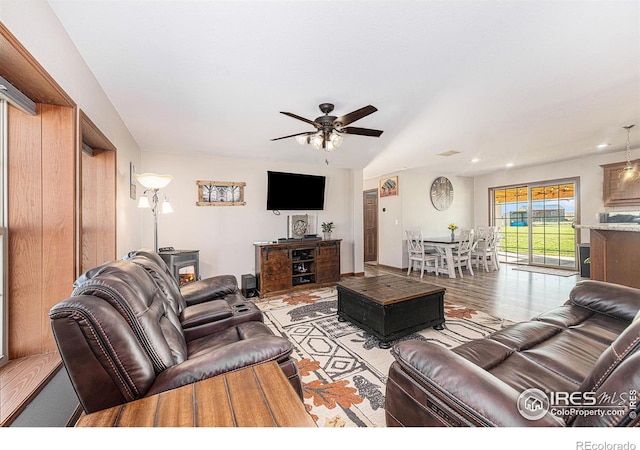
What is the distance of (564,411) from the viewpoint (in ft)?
2.90

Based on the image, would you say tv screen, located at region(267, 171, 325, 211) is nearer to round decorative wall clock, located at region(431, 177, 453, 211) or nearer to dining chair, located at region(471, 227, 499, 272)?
round decorative wall clock, located at region(431, 177, 453, 211)

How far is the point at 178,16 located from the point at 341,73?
1.19 meters

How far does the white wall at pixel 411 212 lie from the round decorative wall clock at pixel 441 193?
0.12 metres

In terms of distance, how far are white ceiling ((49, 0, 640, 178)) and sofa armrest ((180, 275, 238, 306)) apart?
180 centimetres

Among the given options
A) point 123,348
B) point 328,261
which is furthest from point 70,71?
point 328,261

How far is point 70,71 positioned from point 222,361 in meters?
1.97

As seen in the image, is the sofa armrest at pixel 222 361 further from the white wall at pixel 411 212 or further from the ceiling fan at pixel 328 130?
the white wall at pixel 411 212

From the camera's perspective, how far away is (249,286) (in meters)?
4.25

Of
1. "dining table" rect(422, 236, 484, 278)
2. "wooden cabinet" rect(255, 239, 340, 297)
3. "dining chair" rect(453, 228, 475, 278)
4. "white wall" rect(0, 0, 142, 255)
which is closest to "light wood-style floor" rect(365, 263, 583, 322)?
"dining table" rect(422, 236, 484, 278)

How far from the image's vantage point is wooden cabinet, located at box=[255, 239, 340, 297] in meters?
4.27

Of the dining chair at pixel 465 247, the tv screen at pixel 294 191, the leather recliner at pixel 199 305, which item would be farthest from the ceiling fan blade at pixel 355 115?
the dining chair at pixel 465 247

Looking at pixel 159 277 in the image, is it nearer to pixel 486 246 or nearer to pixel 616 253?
pixel 616 253

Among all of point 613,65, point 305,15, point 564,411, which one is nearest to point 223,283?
point 305,15

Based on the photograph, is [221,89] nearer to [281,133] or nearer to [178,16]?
[178,16]
